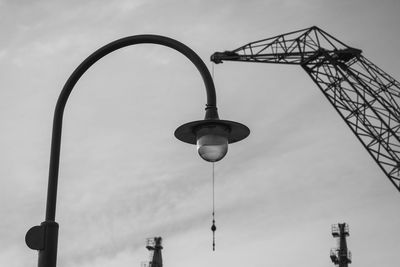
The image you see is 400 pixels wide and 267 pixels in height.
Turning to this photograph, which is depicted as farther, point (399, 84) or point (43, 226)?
point (399, 84)

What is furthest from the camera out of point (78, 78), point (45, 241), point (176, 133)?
point (176, 133)

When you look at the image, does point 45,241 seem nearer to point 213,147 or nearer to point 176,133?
point 176,133

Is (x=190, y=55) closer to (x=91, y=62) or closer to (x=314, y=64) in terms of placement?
(x=91, y=62)

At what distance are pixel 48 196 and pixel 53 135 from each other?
0.82 meters

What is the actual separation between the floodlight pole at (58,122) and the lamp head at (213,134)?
0.38 feet

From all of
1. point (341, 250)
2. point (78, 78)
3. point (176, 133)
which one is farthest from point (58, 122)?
point (341, 250)

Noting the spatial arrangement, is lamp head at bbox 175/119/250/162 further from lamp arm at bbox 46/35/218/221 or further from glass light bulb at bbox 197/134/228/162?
lamp arm at bbox 46/35/218/221

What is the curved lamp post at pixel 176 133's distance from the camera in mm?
7559

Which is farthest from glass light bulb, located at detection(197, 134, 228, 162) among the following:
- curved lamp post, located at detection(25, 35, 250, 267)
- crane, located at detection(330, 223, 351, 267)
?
crane, located at detection(330, 223, 351, 267)

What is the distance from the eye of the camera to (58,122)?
319 inches

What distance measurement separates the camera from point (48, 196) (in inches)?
301

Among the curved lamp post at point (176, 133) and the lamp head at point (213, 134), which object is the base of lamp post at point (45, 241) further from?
the lamp head at point (213, 134)

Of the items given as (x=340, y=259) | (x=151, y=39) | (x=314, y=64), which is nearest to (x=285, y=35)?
(x=314, y=64)

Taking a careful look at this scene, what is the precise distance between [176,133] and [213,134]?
57 centimetres
